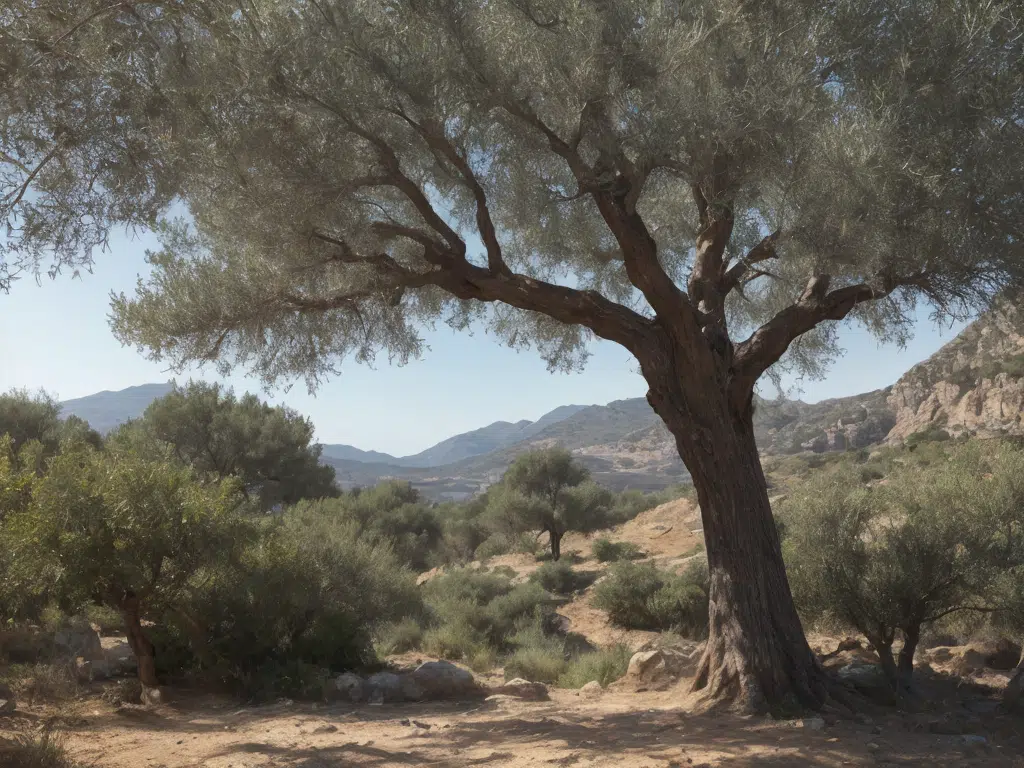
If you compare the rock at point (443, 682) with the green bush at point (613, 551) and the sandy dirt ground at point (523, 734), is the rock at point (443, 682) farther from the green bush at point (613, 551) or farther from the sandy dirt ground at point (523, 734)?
the green bush at point (613, 551)

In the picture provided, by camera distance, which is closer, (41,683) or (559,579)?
(41,683)

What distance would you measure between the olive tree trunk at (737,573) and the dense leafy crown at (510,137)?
0.80m

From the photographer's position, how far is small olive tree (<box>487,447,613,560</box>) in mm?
29484

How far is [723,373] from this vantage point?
7.68 metres

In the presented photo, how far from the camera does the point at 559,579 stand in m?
21.6

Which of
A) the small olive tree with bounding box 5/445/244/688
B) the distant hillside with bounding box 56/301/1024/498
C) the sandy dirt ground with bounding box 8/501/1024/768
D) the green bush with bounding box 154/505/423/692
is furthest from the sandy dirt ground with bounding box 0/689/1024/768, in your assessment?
the distant hillside with bounding box 56/301/1024/498

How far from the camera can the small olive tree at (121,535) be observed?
7410 millimetres

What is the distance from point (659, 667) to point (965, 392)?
50996 millimetres

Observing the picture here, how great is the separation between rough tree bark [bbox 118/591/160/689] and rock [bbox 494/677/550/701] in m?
3.98

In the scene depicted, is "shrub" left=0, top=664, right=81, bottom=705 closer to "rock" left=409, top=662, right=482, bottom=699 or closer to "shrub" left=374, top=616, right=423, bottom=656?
"rock" left=409, top=662, right=482, bottom=699

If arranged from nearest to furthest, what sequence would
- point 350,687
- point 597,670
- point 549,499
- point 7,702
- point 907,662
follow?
point 7,702, point 907,662, point 350,687, point 597,670, point 549,499

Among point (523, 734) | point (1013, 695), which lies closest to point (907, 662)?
point (1013, 695)

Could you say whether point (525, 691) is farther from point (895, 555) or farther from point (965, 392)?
point (965, 392)

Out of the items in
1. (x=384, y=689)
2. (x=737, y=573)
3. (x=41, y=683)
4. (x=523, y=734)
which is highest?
(x=737, y=573)
